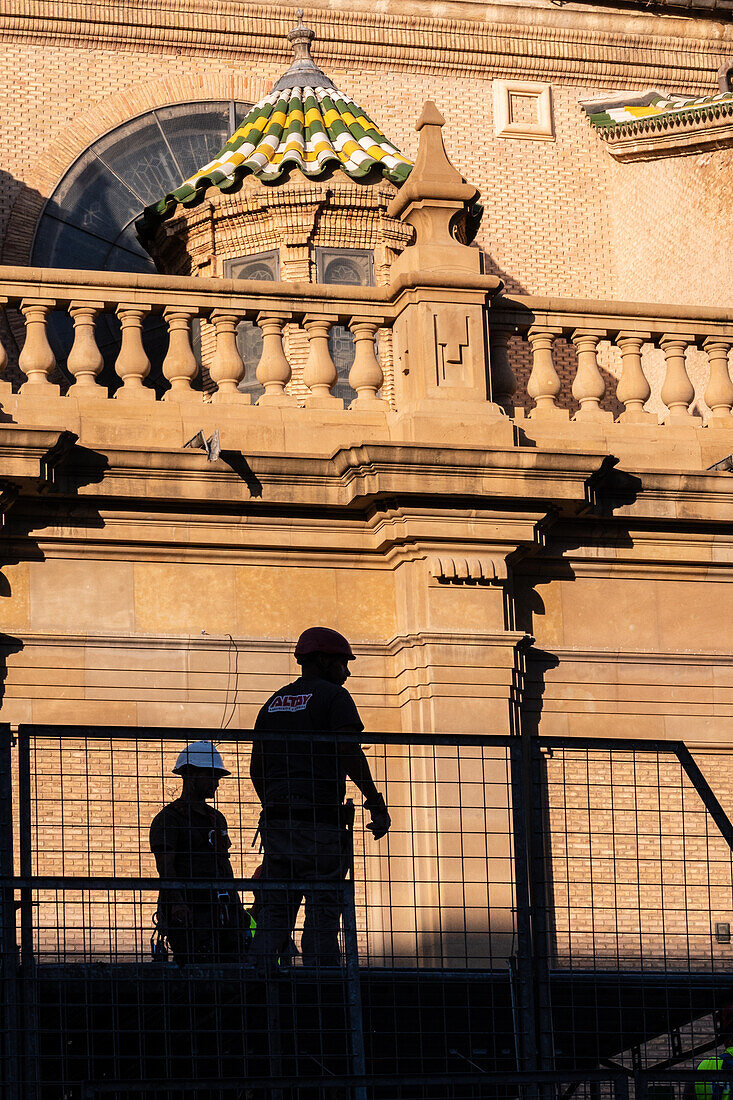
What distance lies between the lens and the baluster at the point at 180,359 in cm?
1538

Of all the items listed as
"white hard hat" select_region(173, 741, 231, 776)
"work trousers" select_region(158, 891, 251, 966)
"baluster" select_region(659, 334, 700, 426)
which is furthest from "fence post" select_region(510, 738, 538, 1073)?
"baluster" select_region(659, 334, 700, 426)

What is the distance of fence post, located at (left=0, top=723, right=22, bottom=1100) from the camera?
29.6ft

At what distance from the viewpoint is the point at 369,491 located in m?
14.9

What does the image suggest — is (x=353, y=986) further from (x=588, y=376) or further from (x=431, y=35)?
(x=431, y=35)

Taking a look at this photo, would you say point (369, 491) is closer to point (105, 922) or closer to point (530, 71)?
point (105, 922)

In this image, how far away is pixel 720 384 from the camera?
1630 centimetres

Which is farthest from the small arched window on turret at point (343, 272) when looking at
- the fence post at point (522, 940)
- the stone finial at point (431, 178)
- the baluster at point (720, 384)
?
the fence post at point (522, 940)

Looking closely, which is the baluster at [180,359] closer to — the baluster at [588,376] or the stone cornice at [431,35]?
the baluster at [588,376]

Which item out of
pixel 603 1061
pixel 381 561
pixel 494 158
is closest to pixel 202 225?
pixel 494 158

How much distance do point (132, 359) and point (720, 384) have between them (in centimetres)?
444

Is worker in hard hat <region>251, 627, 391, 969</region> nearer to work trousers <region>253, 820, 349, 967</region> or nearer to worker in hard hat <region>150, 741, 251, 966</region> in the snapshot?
work trousers <region>253, 820, 349, 967</region>

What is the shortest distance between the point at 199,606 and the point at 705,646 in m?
3.76

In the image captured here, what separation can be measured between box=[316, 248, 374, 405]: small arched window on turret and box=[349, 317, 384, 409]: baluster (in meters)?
4.14

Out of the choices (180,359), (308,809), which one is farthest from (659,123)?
(308,809)
